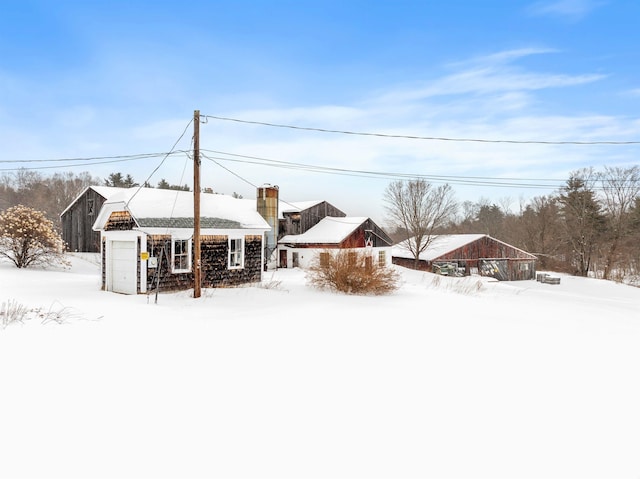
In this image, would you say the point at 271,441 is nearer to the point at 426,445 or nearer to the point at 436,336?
Result: the point at 426,445

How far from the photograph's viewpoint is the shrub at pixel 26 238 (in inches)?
859

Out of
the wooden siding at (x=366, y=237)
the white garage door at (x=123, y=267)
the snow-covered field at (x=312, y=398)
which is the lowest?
the snow-covered field at (x=312, y=398)

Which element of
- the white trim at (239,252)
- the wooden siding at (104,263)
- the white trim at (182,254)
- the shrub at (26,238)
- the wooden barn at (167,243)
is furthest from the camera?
Answer: the shrub at (26,238)

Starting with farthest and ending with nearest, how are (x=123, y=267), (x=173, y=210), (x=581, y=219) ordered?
(x=581, y=219) < (x=173, y=210) < (x=123, y=267)

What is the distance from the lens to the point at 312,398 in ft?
16.5

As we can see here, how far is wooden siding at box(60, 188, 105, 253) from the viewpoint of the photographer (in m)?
29.0

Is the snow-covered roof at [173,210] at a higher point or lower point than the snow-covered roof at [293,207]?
lower

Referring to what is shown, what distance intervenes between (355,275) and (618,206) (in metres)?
45.3

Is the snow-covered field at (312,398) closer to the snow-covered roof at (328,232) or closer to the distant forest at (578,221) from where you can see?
the snow-covered roof at (328,232)

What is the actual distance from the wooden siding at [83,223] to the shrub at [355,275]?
844 inches

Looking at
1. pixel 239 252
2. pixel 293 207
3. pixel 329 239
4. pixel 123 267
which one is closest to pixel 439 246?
pixel 329 239

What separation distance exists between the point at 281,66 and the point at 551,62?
11444 millimetres

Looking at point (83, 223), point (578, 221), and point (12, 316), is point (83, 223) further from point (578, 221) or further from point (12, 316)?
point (578, 221)

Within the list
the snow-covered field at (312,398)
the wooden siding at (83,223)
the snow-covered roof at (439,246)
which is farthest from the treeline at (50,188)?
the snow-covered field at (312,398)
